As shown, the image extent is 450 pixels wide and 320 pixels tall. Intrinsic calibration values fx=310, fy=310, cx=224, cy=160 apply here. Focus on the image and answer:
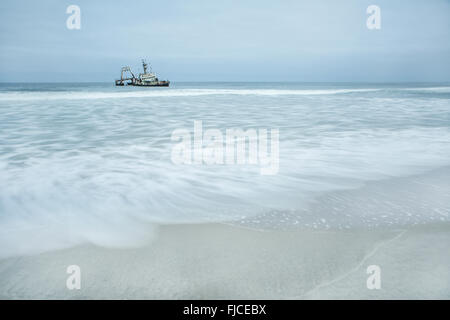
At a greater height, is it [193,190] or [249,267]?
[193,190]

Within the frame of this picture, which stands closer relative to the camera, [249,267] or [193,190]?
[249,267]

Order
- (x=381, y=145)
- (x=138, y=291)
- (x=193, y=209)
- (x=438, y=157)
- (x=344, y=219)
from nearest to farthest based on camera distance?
(x=138, y=291)
(x=344, y=219)
(x=193, y=209)
(x=438, y=157)
(x=381, y=145)

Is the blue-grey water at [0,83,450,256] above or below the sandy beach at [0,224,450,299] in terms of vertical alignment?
above

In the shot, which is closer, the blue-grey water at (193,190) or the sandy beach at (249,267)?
the sandy beach at (249,267)

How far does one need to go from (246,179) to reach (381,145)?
333 centimetres

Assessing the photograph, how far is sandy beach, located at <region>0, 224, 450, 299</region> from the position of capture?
169cm

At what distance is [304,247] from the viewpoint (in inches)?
82.3

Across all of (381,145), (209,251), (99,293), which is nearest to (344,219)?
(209,251)

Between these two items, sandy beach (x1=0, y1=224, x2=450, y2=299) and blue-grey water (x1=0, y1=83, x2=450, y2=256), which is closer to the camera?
sandy beach (x1=0, y1=224, x2=450, y2=299)

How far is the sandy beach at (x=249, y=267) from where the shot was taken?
1692mm

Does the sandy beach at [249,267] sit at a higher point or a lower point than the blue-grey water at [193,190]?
lower

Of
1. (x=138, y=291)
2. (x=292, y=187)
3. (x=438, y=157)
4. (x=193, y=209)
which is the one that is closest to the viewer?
(x=138, y=291)

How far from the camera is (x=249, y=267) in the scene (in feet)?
6.13
